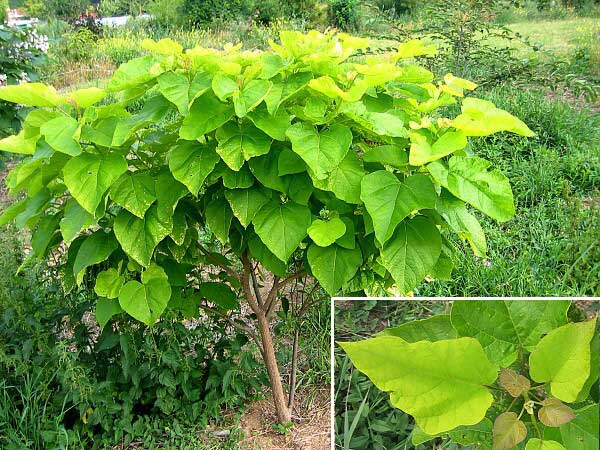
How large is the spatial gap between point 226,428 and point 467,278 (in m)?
1.42

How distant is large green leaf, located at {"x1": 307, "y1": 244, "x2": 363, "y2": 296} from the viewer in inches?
69.7

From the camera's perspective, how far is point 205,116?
1617 mm

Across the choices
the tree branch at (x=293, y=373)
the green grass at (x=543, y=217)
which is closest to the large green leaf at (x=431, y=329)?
the tree branch at (x=293, y=373)

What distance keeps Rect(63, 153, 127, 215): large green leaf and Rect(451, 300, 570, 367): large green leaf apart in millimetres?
1187

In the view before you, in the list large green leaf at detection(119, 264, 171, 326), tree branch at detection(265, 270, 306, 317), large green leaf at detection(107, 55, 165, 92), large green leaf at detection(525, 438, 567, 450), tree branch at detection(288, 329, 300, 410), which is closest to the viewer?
large green leaf at detection(525, 438, 567, 450)

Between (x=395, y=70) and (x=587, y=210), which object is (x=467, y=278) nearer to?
(x=587, y=210)

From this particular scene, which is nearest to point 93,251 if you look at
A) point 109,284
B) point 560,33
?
point 109,284

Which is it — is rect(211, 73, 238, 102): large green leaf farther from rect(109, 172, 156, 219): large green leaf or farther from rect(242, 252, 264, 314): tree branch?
rect(242, 252, 264, 314): tree branch

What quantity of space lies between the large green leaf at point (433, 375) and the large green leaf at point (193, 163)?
3.64 ft

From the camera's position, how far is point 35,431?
2.35 m

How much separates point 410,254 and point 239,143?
53 centimetres

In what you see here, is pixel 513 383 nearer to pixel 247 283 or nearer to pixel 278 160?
pixel 278 160

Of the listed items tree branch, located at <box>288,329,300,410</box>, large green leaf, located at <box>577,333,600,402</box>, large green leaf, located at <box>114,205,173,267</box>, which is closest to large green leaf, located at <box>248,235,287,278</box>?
large green leaf, located at <box>114,205,173,267</box>

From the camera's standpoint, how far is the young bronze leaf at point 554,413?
1.92 ft
